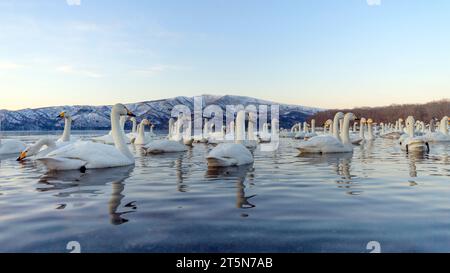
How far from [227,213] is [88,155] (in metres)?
6.68

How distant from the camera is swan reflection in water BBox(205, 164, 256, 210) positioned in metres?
6.36

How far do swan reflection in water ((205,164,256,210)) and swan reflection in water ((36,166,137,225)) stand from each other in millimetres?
1895

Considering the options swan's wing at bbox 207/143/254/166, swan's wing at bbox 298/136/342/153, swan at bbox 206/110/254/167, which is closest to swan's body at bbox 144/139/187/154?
swan's wing at bbox 298/136/342/153

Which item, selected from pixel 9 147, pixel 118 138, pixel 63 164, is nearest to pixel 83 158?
pixel 63 164

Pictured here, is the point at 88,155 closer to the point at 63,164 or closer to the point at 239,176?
the point at 63,164

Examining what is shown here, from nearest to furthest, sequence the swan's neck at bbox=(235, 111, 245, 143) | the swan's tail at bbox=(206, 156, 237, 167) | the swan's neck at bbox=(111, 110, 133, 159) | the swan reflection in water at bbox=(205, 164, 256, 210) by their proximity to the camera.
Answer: the swan reflection in water at bbox=(205, 164, 256, 210) < the swan's tail at bbox=(206, 156, 237, 167) < the swan's neck at bbox=(111, 110, 133, 159) < the swan's neck at bbox=(235, 111, 245, 143)

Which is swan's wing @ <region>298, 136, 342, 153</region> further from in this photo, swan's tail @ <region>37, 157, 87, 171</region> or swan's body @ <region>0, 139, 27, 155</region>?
swan's body @ <region>0, 139, 27, 155</region>

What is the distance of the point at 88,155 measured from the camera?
10828 mm

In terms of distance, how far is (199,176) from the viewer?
9930 mm

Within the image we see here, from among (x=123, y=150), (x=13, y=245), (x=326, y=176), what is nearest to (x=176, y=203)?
(x=13, y=245)

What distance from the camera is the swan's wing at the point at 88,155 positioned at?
412 inches

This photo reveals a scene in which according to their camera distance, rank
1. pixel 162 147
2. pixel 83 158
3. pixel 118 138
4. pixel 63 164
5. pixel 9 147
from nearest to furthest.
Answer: pixel 63 164
pixel 83 158
pixel 118 138
pixel 162 147
pixel 9 147

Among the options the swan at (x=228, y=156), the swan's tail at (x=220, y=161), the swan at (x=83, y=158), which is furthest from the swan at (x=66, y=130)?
the swan's tail at (x=220, y=161)
